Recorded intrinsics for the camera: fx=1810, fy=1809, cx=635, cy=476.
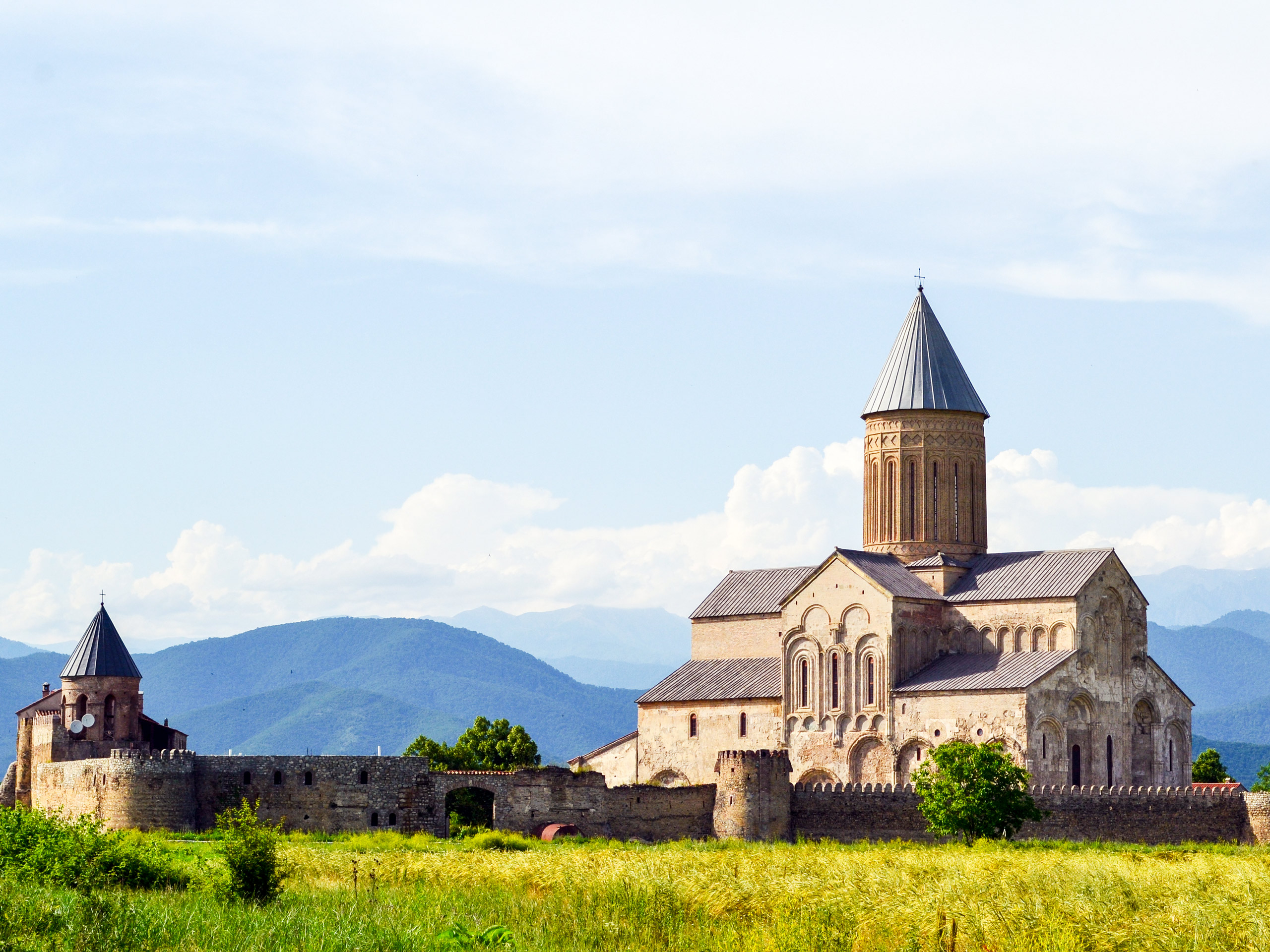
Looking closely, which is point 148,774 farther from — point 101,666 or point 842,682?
point 842,682

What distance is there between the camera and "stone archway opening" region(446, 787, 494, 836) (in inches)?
1834

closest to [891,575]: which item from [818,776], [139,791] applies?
[818,776]

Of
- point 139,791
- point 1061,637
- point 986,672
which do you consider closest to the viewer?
point 139,791

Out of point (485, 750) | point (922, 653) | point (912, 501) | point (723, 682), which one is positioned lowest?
point (485, 750)

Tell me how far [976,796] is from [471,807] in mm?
Result: 13211

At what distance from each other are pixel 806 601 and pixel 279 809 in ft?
56.4

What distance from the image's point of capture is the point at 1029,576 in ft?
173

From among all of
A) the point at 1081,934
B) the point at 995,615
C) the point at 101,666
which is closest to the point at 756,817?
the point at 995,615

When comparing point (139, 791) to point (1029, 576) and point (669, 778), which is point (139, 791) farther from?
point (1029, 576)

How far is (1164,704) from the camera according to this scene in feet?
173

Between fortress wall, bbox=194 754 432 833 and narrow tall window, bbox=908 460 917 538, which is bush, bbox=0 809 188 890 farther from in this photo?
narrow tall window, bbox=908 460 917 538

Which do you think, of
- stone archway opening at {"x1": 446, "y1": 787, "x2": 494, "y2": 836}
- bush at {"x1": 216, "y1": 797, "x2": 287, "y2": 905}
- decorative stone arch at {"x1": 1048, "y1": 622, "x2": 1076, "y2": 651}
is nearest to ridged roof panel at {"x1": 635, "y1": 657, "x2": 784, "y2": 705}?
decorative stone arch at {"x1": 1048, "y1": 622, "x2": 1076, "y2": 651}

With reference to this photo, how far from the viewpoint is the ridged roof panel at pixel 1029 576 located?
5141 cm

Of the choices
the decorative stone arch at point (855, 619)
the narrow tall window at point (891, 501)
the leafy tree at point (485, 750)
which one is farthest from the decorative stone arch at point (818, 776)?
the leafy tree at point (485, 750)
